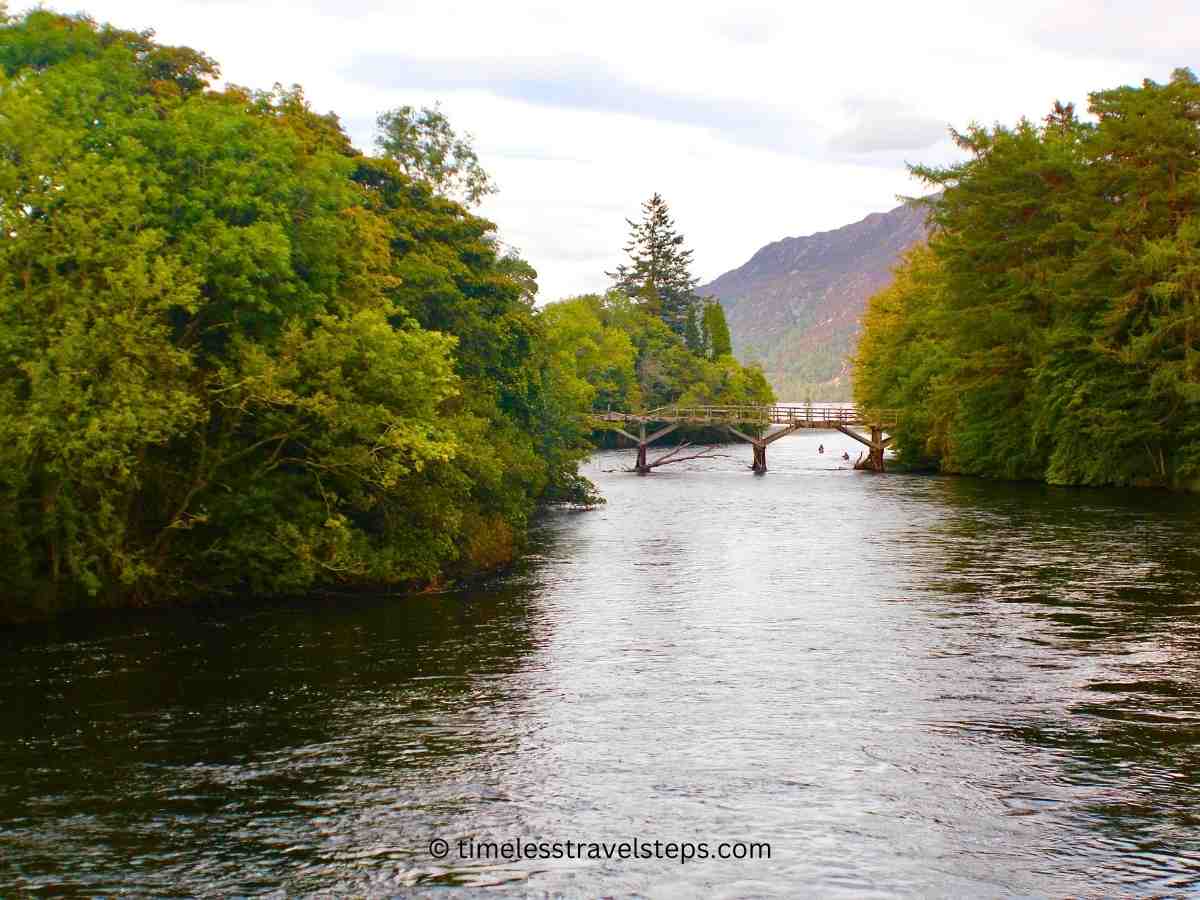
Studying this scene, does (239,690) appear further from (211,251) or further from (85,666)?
(211,251)

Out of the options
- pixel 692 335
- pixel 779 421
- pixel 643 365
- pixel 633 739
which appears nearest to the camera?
pixel 633 739

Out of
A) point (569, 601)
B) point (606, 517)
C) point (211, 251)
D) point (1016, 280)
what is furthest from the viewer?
point (1016, 280)

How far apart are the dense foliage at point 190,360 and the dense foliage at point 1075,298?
36.9m

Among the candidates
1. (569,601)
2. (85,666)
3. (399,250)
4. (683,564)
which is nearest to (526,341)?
(399,250)

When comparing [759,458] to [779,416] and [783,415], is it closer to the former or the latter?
[779,416]

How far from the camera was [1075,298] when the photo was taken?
5822 cm

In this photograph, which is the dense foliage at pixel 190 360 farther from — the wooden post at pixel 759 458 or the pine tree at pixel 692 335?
the pine tree at pixel 692 335

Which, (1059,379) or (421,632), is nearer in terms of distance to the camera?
(421,632)

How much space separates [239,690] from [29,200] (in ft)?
42.4

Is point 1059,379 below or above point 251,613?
above

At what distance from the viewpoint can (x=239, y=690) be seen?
20.5m

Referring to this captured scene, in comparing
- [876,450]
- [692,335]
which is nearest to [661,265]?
[692,335]

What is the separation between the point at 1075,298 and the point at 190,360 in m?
47.6

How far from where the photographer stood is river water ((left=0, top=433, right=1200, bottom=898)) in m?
Result: 12.9
